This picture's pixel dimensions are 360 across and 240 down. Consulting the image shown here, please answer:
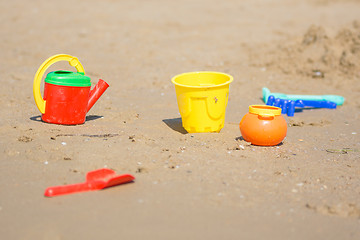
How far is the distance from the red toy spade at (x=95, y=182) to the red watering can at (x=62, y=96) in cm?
110

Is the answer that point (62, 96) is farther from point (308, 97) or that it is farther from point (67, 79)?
point (308, 97)

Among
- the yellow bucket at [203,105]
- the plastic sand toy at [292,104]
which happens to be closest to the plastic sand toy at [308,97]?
the plastic sand toy at [292,104]

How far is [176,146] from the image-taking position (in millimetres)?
3346

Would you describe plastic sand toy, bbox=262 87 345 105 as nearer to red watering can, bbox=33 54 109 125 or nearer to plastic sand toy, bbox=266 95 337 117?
plastic sand toy, bbox=266 95 337 117

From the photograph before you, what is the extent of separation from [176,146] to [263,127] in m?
0.65

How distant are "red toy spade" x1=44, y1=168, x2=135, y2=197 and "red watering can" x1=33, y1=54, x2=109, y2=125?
1.10m

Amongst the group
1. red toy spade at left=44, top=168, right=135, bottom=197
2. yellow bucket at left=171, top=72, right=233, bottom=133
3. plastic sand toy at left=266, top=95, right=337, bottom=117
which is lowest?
plastic sand toy at left=266, top=95, right=337, bottom=117

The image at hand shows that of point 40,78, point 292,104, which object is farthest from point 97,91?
point 292,104

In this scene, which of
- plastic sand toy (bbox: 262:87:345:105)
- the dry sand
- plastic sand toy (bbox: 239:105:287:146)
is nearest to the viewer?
the dry sand

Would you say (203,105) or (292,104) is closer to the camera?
(203,105)

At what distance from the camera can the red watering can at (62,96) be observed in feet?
11.9

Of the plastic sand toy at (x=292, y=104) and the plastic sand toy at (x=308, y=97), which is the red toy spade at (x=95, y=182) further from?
the plastic sand toy at (x=308, y=97)

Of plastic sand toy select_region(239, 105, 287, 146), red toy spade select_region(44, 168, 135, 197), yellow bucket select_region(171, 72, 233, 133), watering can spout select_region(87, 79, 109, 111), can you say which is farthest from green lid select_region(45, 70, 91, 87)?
plastic sand toy select_region(239, 105, 287, 146)

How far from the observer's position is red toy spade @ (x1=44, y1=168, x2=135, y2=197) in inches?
101
